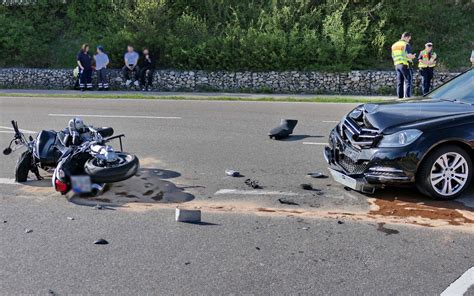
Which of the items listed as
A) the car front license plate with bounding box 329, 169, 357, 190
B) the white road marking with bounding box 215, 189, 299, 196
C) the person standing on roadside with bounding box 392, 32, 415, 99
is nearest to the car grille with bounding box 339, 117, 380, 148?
the car front license plate with bounding box 329, 169, 357, 190

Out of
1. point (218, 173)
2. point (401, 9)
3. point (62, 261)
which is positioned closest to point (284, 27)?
point (401, 9)

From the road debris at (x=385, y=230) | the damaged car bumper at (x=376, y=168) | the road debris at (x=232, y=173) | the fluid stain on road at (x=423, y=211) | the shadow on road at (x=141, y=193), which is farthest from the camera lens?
the road debris at (x=232, y=173)

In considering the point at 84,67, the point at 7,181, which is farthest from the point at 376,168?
the point at 84,67

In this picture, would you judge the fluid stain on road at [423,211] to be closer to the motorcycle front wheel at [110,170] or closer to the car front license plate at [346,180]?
the car front license plate at [346,180]

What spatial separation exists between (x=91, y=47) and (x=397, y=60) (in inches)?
540

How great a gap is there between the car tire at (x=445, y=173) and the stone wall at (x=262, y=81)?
14338 mm

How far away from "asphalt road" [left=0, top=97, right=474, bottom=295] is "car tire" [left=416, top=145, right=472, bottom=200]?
5.9 inches

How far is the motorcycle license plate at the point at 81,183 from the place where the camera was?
6285 mm

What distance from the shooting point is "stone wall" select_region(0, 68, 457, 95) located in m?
20.5

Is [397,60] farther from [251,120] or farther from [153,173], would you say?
[153,173]

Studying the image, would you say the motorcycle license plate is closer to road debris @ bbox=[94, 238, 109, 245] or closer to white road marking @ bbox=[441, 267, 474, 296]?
road debris @ bbox=[94, 238, 109, 245]

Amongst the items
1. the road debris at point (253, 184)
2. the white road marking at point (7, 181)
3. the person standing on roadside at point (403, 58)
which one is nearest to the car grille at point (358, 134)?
the road debris at point (253, 184)

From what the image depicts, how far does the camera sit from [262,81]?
2142cm

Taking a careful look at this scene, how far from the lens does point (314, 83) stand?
21.1m
